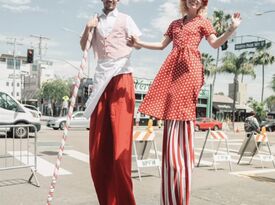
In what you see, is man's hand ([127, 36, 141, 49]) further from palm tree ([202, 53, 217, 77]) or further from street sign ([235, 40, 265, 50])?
palm tree ([202, 53, 217, 77])

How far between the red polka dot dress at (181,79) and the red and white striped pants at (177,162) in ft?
0.33

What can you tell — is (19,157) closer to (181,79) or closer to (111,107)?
(111,107)

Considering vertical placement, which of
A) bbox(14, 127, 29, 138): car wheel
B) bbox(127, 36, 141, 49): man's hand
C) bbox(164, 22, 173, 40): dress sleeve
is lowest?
bbox(14, 127, 29, 138): car wheel

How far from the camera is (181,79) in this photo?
3.35 m

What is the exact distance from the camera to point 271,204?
541cm

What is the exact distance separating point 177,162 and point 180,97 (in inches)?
19.8

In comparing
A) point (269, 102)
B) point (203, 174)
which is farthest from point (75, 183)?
point (269, 102)

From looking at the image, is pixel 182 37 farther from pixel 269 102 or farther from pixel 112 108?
pixel 269 102

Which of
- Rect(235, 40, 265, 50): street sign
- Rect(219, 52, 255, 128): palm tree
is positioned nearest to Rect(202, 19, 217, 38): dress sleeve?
Rect(235, 40, 265, 50): street sign

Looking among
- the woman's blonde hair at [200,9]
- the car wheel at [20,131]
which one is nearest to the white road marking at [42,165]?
the car wheel at [20,131]

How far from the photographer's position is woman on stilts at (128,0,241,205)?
10.7 ft

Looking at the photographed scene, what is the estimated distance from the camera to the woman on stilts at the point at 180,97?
3.28 metres

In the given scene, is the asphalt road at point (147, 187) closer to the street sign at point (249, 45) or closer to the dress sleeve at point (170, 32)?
the dress sleeve at point (170, 32)

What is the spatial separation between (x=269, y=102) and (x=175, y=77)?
226 feet
